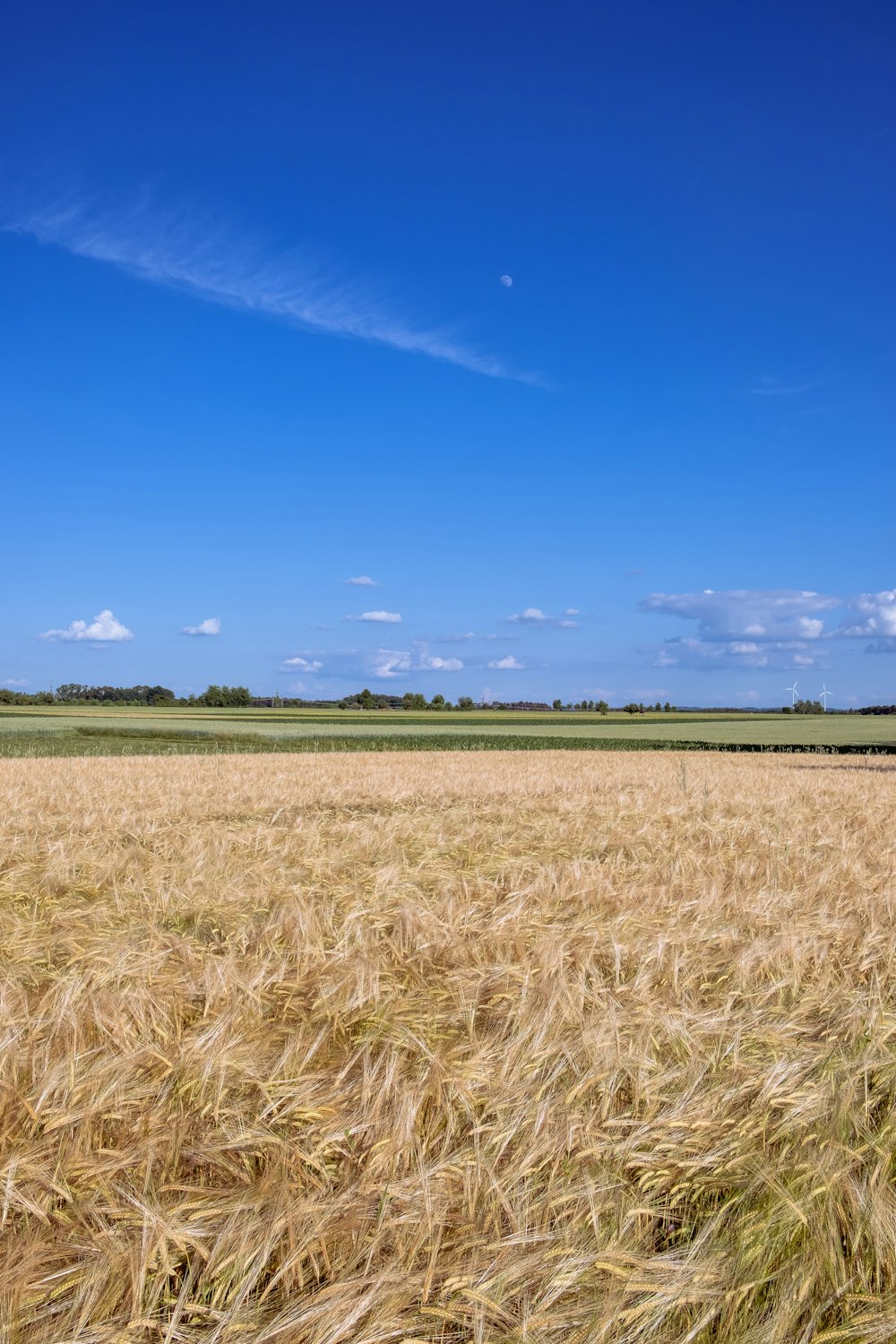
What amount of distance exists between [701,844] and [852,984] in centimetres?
321

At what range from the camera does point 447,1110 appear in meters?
2.34

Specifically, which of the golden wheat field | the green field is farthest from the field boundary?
the golden wheat field

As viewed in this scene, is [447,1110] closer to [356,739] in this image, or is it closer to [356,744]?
[356,744]

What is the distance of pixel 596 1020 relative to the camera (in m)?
2.88

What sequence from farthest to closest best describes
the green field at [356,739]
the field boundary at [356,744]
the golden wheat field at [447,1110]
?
the green field at [356,739], the field boundary at [356,744], the golden wheat field at [447,1110]

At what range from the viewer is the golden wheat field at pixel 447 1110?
1.70 m

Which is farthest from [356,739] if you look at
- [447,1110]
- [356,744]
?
[447,1110]

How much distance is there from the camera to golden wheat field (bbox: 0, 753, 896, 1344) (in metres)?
1.70

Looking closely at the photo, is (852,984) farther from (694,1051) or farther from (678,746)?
(678,746)

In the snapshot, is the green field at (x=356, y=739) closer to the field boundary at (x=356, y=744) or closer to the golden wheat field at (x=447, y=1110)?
the field boundary at (x=356, y=744)

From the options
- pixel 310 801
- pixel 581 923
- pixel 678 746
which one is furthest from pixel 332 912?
pixel 678 746

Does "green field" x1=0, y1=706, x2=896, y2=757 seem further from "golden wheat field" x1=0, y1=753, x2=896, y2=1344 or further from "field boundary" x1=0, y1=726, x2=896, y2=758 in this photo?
"golden wheat field" x1=0, y1=753, x2=896, y2=1344

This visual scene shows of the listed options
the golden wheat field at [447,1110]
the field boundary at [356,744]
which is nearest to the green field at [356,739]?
the field boundary at [356,744]

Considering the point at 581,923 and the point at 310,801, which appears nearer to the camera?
the point at 581,923
